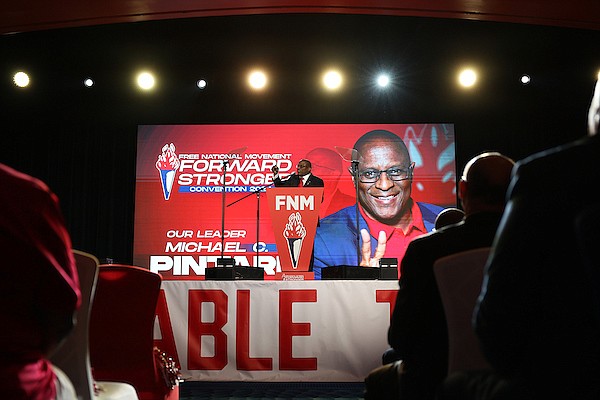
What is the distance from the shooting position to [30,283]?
105 cm

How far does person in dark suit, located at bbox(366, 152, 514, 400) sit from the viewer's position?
67.4 inches

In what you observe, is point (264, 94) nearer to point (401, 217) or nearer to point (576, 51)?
point (401, 217)

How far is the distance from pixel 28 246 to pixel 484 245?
114 centimetres

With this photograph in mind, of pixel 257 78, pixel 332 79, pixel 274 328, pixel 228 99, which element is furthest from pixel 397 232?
pixel 274 328

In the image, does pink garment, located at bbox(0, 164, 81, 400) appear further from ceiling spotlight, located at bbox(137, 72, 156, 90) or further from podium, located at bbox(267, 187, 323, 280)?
ceiling spotlight, located at bbox(137, 72, 156, 90)

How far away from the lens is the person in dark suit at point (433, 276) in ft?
5.62

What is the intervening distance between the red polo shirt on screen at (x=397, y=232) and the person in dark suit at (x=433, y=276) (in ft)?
17.4

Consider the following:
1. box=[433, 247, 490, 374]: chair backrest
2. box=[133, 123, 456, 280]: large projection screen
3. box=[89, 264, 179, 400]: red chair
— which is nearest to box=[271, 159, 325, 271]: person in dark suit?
box=[133, 123, 456, 280]: large projection screen

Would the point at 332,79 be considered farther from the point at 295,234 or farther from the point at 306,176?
the point at 295,234

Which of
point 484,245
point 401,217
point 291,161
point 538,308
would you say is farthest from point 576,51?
point 538,308

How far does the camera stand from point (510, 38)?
6.94 m

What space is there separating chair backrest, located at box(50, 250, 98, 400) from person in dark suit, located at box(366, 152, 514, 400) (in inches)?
31.9

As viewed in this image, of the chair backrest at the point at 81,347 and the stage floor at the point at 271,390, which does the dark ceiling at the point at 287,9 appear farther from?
the chair backrest at the point at 81,347

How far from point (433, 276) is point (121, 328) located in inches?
48.6
